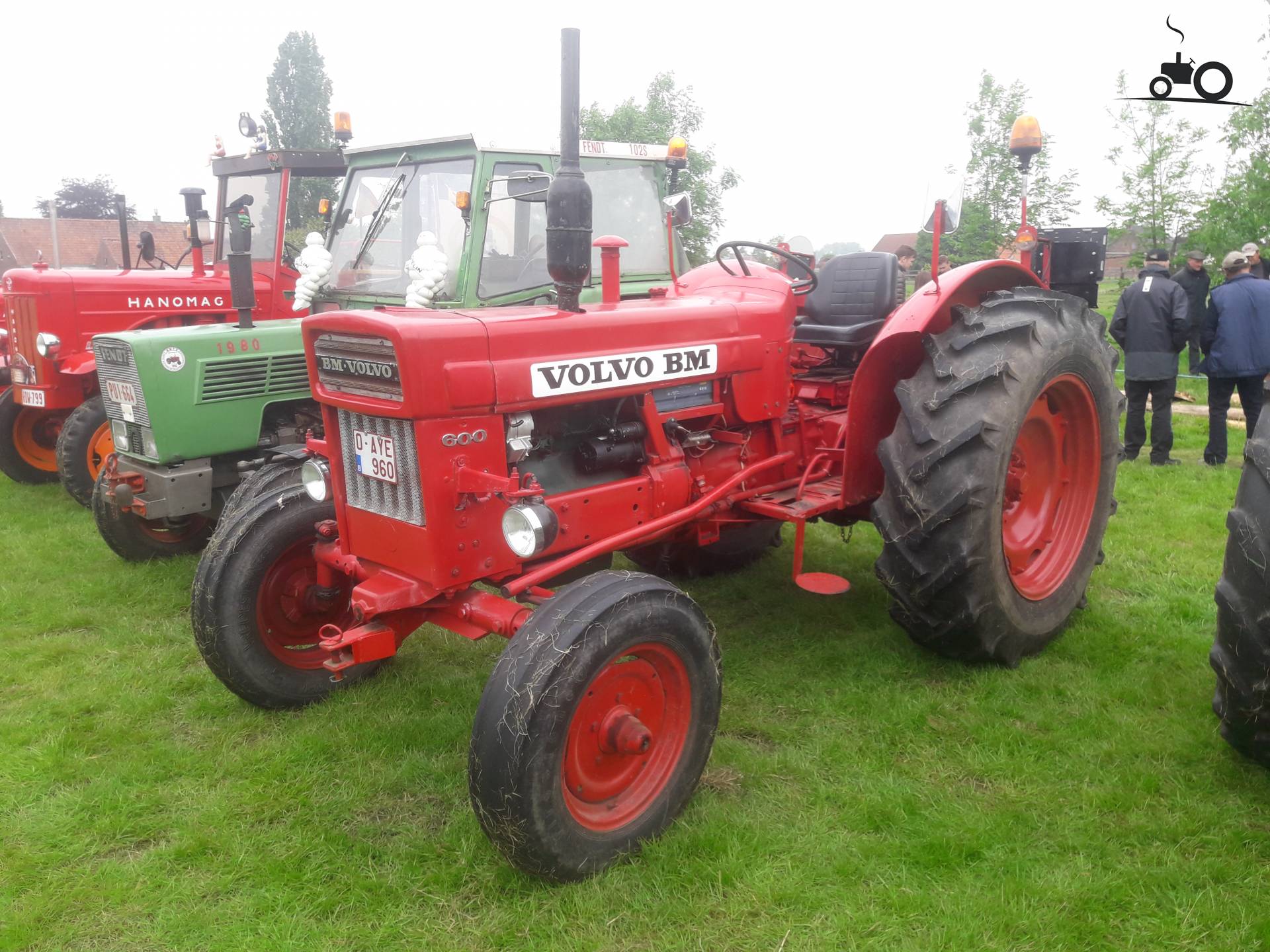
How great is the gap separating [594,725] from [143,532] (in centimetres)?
364

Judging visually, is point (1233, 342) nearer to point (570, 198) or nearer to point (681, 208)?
point (681, 208)

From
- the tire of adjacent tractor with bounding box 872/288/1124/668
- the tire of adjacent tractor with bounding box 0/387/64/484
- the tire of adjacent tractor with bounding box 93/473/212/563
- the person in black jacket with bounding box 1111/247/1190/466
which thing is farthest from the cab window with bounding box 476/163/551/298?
the person in black jacket with bounding box 1111/247/1190/466

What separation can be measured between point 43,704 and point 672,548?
265 centimetres

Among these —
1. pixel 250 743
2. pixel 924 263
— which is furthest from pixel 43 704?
pixel 924 263

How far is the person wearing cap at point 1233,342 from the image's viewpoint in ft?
22.7

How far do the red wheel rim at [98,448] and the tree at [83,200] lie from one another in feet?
174

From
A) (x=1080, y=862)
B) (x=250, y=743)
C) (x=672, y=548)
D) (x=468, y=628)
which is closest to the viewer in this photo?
(x=1080, y=862)

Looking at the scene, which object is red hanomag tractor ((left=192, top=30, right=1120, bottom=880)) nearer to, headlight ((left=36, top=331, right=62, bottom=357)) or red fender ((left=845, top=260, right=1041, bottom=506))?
red fender ((left=845, top=260, right=1041, bottom=506))

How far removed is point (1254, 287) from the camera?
697 cm

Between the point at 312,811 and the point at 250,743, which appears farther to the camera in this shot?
the point at 250,743

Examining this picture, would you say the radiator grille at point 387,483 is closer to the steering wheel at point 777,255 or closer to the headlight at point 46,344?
the steering wheel at point 777,255

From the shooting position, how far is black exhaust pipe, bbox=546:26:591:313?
2.61 meters

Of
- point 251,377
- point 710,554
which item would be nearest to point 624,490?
point 710,554

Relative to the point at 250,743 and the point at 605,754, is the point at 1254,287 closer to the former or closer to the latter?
the point at 605,754
